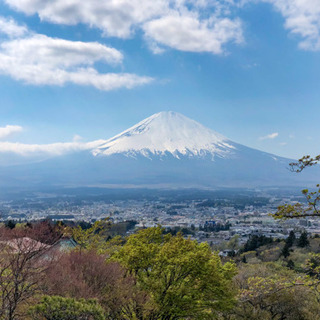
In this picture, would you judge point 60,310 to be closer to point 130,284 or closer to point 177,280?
point 130,284

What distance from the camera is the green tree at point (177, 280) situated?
1305 cm

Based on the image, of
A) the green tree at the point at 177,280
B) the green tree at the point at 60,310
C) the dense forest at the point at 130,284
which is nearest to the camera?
the green tree at the point at 60,310

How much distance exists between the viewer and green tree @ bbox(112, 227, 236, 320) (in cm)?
1305

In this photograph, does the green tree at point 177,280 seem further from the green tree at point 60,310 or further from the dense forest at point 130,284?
the green tree at point 60,310

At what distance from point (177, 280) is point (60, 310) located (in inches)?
247

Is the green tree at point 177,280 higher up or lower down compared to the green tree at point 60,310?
lower down

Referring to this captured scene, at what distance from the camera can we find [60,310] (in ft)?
26.7

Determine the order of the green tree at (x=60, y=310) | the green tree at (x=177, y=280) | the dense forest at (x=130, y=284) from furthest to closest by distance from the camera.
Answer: the green tree at (x=177, y=280)
the dense forest at (x=130, y=284)
the green tree at (x=60, y=310)

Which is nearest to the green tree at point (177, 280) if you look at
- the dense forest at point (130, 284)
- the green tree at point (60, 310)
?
the dense forest at point (130, 284)

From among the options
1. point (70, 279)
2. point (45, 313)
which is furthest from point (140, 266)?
point (45, 313)

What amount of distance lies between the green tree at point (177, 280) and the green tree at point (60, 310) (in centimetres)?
A: 439

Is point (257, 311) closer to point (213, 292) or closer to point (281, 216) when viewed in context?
point (213, 292)

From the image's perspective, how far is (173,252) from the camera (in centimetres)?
1354

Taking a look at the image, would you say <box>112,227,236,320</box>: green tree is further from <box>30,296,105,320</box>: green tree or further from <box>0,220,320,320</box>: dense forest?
<box>30,296,105,320</box>: green tree
